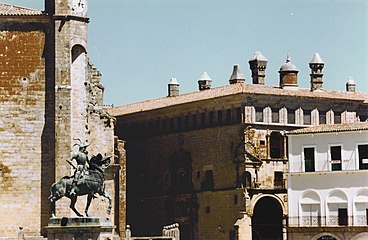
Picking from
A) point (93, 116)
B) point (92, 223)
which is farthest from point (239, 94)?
point (92, 223)

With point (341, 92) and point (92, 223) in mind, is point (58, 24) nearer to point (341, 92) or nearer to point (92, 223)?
point (92, 223)

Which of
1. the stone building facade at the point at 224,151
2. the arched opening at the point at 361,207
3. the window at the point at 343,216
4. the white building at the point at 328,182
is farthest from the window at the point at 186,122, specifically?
the arched opening at the point at 361,207

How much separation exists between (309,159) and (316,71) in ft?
36.1

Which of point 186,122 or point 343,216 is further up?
point 186,122

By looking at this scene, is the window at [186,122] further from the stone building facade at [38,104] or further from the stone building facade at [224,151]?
the stone building facade at [38,104]

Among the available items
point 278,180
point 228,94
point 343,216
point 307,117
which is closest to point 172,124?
point 228,94

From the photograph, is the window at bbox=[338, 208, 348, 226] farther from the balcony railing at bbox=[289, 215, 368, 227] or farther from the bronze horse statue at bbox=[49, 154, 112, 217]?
the bronze horse statue at bbox=[49, 154, 112, 217]

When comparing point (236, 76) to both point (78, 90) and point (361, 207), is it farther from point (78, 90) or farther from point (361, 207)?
point (78, 90)

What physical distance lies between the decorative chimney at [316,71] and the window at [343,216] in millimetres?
12152

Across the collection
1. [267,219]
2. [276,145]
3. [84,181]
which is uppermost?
[276,145]

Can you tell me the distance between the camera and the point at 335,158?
8412 cm

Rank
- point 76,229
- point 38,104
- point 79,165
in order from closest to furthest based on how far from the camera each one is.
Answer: point 76,229 → point 79,165 → point 38,104

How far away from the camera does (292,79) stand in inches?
3629

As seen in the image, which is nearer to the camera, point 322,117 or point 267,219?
point 267,219
